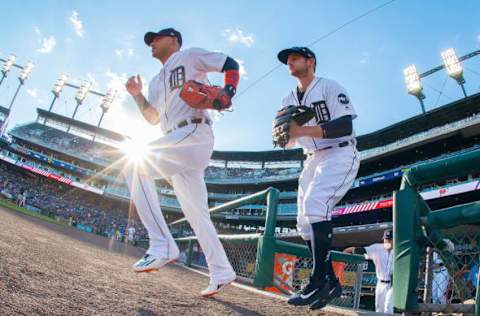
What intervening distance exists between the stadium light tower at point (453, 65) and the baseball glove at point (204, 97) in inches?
999

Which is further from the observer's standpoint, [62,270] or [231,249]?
[231,249]

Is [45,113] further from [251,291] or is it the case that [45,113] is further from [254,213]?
[251,291]

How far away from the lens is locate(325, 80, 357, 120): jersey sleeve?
91.2 inches

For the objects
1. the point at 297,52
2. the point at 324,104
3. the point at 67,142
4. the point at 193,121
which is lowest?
the point at 193,121

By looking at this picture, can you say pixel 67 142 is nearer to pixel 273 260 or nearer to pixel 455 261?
pixel 273 260

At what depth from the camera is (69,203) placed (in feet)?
115

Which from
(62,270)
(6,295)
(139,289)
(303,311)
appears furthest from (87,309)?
(303,311)

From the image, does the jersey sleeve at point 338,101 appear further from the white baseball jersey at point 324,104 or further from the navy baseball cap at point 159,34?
the navy baseball cap at point 159,34

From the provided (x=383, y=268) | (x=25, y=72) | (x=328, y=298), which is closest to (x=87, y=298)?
(x=328, y=298)

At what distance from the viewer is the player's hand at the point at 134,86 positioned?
308 cm

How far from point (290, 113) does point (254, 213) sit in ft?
98.0

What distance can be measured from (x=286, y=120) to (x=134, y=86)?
1537 millimetres

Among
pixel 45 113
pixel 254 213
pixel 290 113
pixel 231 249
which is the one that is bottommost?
pixel 231 249

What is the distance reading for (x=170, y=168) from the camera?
8.50ft
